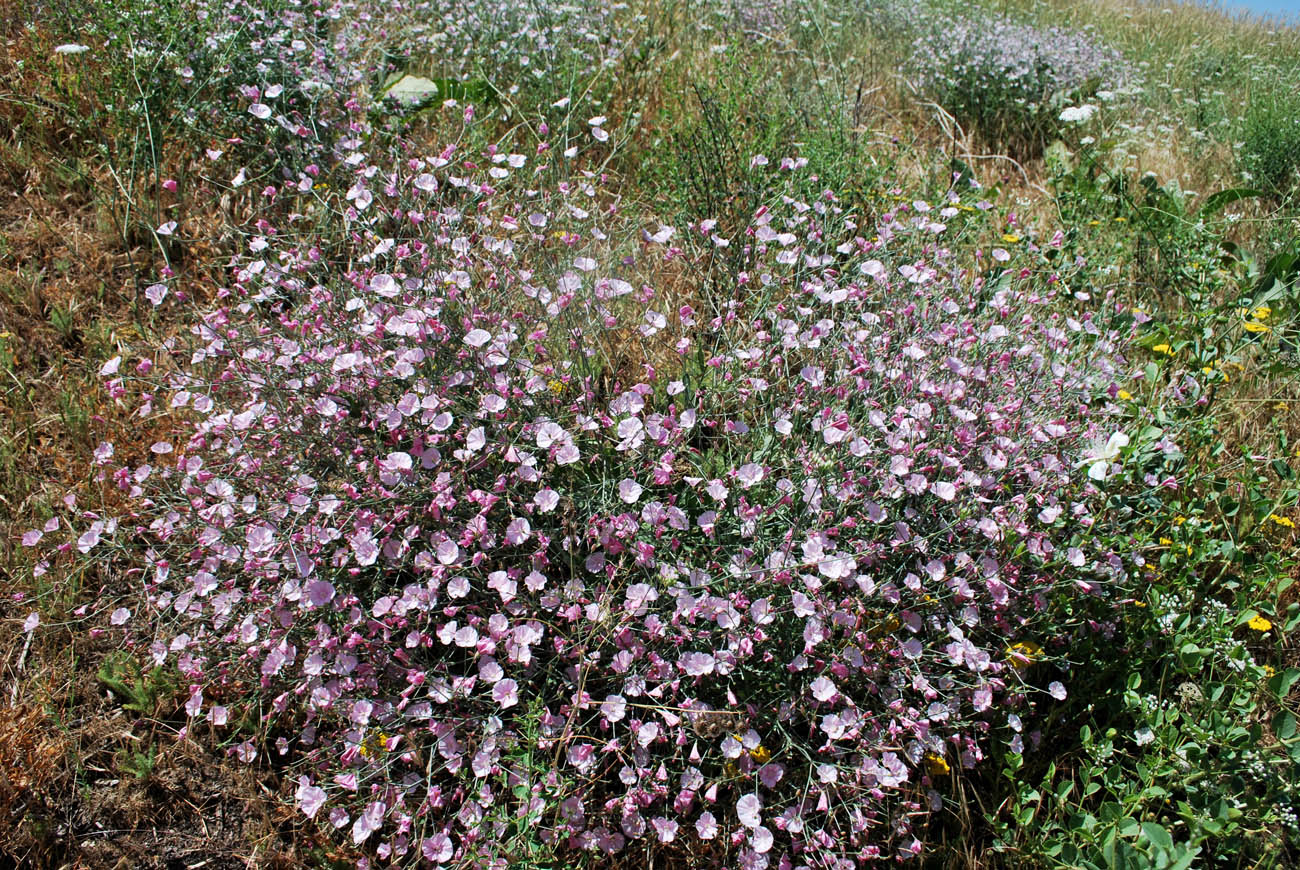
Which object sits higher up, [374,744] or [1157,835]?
[1157,835]

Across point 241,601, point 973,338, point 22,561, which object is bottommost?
point 22,561

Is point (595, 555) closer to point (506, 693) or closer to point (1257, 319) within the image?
point (506, 693)

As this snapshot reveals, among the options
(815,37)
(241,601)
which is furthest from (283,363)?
(815,37)

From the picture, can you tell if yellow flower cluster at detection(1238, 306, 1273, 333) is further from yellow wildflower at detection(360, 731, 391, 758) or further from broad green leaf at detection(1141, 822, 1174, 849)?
yellow wildflower at detection(360, 731, 391, 758)

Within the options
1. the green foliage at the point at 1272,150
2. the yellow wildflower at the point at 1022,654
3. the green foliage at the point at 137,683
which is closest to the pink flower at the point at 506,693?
the green foliage at the point at 137,683

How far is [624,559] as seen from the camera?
84.1 inches

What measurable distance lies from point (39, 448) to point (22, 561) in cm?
46

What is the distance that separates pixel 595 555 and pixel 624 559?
0.28 feet

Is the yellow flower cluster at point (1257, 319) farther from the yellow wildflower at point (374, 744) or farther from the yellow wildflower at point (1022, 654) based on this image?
the yellow wildflower at point (374, 744)

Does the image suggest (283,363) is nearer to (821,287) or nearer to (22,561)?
(22,561)

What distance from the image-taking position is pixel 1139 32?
7.05 m

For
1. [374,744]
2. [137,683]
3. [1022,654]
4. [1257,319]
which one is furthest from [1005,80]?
[137,683]

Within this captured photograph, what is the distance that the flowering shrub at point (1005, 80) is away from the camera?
486 cm

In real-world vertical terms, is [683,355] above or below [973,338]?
below
